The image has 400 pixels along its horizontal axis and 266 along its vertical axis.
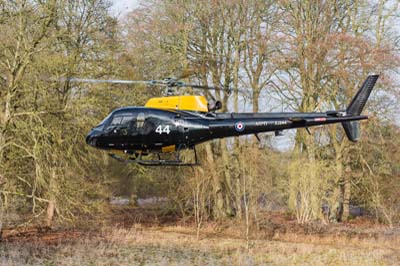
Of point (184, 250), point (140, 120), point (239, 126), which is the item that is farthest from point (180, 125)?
point (184, 250)

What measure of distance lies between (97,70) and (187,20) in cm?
687

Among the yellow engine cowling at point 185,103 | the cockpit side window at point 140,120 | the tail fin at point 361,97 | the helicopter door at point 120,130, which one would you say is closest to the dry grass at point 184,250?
the helicopter door at point 120,130

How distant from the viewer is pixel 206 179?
2323 centimetres

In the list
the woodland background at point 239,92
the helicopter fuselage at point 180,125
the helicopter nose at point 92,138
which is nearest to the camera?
the helicopter fuselage at point 180,125

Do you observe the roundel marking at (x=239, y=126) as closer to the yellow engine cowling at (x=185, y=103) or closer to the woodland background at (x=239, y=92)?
the yellow engine cowling at (x=185, y=103)

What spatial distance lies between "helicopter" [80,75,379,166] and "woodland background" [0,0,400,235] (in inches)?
239

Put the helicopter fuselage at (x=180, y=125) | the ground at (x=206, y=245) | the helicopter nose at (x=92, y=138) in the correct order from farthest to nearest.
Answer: the ground at (x=206, y=245) < the helicopter nose at (x=92, y=138) < the helicopter fuselage at (x=180, y=125)

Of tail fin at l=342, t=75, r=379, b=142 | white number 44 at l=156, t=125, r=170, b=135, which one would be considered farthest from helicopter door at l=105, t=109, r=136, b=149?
tail fin at l=342, t=75, r=379, b=142

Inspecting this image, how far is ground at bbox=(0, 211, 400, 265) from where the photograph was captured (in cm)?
1664

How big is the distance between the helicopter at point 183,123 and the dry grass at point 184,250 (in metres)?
4.80

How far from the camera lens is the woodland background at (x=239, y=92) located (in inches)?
825

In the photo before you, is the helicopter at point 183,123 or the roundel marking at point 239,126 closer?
the helicopter at point 183,123

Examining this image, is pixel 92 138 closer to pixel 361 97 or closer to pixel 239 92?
pixel 361 97

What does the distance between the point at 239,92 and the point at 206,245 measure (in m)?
8.20
